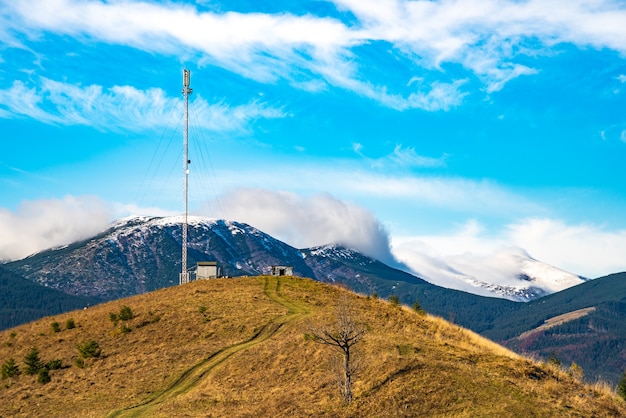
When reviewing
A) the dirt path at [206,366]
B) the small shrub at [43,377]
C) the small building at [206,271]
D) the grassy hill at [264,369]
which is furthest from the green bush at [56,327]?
the small building at [206,271]

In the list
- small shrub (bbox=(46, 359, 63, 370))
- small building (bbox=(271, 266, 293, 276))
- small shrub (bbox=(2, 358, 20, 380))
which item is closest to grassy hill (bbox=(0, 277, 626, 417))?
small shrub (bbox=(46, 359, 63, 370))

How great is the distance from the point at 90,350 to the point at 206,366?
553 inches

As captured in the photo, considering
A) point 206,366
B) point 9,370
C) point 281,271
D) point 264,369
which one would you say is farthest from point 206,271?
point 264,369

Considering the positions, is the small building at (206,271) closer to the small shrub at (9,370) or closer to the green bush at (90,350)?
the green bush at (90,350)

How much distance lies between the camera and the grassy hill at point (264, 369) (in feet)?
146

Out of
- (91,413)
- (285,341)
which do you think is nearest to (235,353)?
(285,341)

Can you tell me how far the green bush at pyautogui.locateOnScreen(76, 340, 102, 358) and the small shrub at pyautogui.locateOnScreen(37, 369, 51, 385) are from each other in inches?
166

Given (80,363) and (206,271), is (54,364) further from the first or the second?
(206,271)

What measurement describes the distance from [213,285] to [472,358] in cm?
4641

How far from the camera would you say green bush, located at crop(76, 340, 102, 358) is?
209 feet

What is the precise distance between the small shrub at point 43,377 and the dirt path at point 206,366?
1338cm

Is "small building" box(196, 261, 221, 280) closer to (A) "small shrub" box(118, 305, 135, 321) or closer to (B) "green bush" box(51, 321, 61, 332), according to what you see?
(A) "small shrub" box(118, 305, 135, 321)

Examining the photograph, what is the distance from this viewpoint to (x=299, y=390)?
47969 millimetres

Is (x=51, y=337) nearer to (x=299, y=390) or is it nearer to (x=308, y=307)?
(x=308, y=307)
